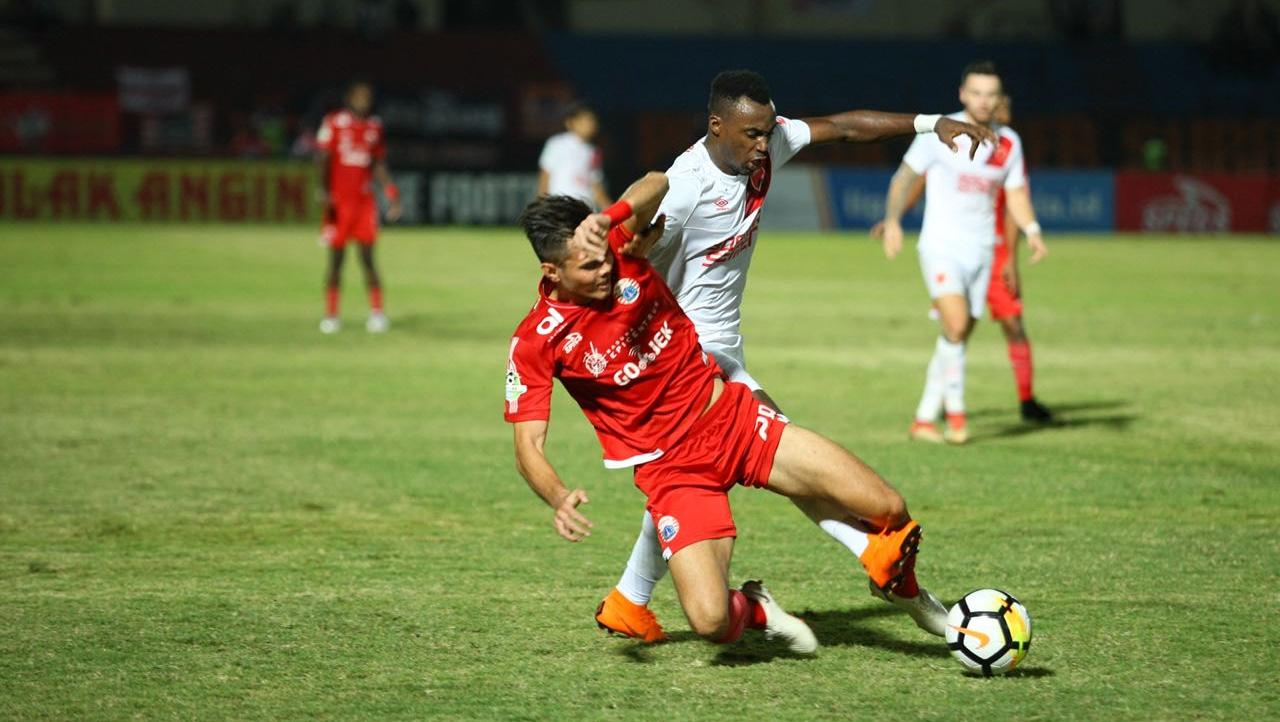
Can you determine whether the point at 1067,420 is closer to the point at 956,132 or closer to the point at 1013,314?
the point at 1013,314

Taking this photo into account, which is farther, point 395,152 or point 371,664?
point 395,152

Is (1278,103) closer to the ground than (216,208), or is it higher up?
higher up

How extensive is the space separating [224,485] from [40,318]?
384 inches

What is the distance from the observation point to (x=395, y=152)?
38.8m

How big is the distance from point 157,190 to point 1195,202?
2265 centimetres

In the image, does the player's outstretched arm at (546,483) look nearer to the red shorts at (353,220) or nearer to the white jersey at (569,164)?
the red shorts at (353,220)

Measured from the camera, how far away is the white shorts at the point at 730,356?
6.29 metres

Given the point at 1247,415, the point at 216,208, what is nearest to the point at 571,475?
the point at 1247,415

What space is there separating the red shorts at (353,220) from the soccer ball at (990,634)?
1272 cm

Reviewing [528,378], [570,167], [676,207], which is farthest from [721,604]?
[570,167]

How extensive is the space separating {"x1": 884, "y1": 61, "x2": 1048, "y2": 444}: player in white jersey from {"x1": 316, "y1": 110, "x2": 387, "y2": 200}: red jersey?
331 inches

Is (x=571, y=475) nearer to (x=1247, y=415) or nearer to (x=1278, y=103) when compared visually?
(x=1247, y=415)

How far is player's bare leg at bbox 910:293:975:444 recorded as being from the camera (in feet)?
34.6

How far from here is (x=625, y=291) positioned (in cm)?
556
